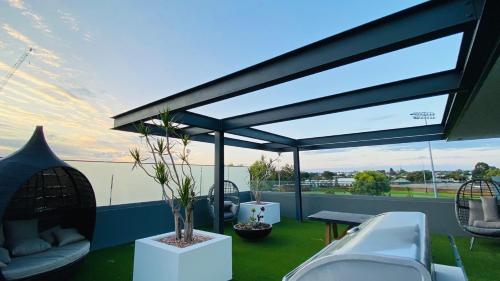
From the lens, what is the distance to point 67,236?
3465 millimetres

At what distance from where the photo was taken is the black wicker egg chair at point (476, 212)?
418 cm

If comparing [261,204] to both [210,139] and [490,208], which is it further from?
[490,208]

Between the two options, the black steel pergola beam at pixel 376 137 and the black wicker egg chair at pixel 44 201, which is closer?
the black wicker egg chair at pixel 44 201

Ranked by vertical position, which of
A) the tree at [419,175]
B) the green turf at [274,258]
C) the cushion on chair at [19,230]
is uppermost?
the tree at [419,175]

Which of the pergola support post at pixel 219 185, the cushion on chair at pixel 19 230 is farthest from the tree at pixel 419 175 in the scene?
the cushion on chair at pixel 19 230

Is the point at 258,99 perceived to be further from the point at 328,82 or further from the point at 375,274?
the point at 375,274

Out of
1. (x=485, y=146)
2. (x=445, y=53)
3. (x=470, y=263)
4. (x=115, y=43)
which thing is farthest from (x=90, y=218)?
(x=485, y=146)

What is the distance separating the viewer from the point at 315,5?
2.63 m

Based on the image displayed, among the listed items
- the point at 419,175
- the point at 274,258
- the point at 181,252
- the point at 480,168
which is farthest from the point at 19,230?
the point at 419,175

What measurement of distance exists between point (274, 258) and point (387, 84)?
11.1 feet

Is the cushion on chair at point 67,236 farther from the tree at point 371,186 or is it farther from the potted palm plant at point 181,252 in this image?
the tree at point 371,186

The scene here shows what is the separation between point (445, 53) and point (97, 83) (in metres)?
5.32

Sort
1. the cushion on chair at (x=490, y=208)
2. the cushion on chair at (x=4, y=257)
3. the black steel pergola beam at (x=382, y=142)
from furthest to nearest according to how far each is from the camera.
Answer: the black steel pergola beam at (x=382, y=142) < the cushion on chair at (x=490, y=208) < the cushion on chair at (x=4, y=257)

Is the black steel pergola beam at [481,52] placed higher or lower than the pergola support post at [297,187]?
higher
